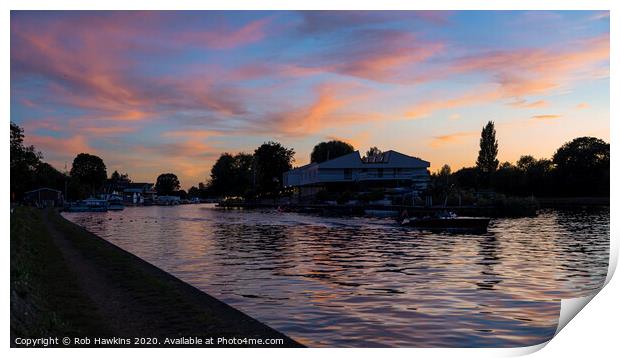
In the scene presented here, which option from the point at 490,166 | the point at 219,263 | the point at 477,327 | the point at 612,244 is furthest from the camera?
the point at 490,166

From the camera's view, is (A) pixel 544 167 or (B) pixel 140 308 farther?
(A) pixel 544 167

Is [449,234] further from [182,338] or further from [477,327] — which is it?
[182,338]

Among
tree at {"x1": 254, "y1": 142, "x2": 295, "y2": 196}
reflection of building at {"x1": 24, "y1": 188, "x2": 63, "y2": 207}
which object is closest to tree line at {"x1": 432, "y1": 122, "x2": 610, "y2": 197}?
tree at {"x1": 254, "y1": 142, "x2": 295, "y2": 196}

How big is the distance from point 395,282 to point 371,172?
9428cm

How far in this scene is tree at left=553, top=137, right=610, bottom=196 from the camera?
50625 millimetres

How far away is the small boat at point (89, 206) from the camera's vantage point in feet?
369

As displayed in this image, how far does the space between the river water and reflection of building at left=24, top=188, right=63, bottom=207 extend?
47.4 metres

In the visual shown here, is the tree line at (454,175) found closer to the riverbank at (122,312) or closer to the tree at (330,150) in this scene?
the tree at (330,150)

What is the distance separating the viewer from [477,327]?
1587 cm

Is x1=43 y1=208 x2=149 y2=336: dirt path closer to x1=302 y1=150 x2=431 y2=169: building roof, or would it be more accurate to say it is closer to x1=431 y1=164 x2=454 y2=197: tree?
x1=431 y1=164 x2=454 y2=197: tree

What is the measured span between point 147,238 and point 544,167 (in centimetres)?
6217

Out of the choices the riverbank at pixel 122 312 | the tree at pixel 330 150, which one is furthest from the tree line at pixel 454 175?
the riverbank at pixel 122 312

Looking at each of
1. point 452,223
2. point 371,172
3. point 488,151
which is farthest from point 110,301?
point 488,151
